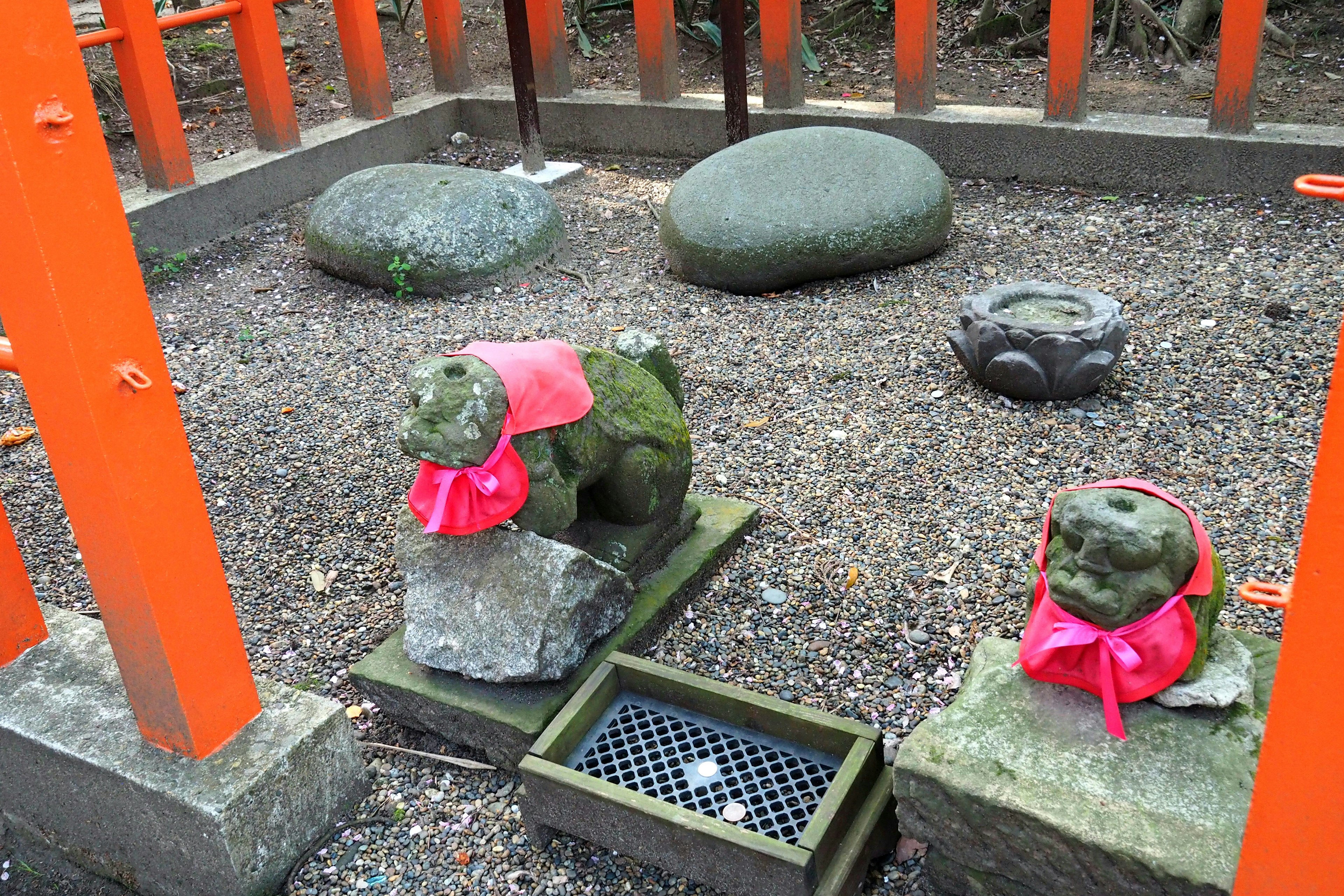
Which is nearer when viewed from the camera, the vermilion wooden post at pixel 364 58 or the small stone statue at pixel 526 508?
the small stone statue at pixel 526 508

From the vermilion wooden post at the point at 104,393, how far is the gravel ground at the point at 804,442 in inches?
23.7

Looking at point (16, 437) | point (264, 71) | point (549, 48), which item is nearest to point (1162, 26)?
point (549, 48)

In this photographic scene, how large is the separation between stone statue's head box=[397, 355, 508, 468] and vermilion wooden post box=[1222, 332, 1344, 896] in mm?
1673

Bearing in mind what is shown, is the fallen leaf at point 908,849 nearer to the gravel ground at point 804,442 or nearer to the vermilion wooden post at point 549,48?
the gravel ground at point 804,442

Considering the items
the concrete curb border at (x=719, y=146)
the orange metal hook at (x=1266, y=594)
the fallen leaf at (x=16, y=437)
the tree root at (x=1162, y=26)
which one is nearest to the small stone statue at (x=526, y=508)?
the orange metal hook at (x=1266, y=594)

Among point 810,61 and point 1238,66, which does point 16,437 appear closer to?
point 1238,66

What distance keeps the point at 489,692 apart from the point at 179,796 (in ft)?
2.33

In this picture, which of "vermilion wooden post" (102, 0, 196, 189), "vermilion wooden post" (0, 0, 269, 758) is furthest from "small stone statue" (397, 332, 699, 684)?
"vermilion wooden post" (102, 0, 196, 189)

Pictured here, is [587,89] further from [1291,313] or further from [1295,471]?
[1295,471]

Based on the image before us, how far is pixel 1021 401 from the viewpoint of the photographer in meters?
3.96

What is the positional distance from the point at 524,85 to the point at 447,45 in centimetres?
154

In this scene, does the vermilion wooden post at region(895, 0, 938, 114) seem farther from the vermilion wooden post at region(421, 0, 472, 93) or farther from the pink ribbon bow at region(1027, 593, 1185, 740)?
the pink ribbon bow at region(1027, 593, 1185, 740)

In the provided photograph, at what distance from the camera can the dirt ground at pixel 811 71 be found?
23.2ft

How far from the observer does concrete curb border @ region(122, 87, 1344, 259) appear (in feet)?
18.0
